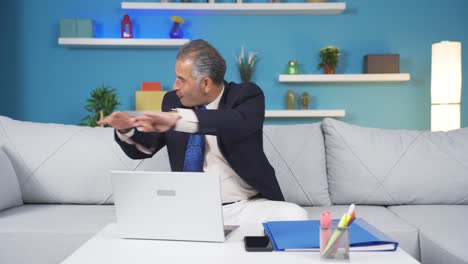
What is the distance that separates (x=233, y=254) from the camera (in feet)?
3.44

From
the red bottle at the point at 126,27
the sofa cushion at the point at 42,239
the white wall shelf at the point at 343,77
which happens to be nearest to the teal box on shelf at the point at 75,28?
the red bottle at the point at 126,27

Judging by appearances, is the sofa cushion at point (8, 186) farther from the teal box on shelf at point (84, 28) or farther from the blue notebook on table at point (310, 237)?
the teal box on shelf at point (84, 28)

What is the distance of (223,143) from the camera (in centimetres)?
170

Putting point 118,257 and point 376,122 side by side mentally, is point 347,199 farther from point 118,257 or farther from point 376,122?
point 376,122

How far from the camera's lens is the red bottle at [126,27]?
3828 millimetres

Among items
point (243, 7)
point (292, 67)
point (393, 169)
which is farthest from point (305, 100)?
point (393, 169)

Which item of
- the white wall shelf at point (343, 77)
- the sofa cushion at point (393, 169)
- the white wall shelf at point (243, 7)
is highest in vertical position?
the white wall shelf at point (243, 7)

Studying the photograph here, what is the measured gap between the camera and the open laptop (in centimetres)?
109

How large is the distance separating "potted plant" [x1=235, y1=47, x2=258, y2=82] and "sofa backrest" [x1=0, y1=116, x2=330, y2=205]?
1619 mm

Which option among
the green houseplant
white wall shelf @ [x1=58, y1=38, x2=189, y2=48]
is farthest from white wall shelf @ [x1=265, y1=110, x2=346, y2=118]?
the green houseplant

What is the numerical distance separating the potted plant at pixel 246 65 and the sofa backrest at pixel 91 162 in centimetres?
162

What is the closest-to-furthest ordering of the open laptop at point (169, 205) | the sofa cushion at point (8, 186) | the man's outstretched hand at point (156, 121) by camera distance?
the open laptop at point (169, 205) < the man's outstretched hand at point (156, 121) < the sofa cushion at point (8, 186)

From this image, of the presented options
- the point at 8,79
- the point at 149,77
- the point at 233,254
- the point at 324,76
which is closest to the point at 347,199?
the point at 233,254

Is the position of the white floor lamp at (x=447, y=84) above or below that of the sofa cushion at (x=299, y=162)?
above
